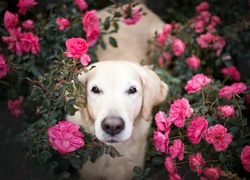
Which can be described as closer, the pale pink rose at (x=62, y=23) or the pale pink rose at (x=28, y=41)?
Result: the pale pink rose at (x=28, y=41)

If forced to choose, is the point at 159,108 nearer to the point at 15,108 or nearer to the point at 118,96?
the point at 118,96

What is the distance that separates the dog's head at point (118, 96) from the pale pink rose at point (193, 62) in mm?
915

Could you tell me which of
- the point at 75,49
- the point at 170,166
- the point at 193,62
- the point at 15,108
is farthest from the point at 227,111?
the point at 15,108

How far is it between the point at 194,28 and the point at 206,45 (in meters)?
0.29

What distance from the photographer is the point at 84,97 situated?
8.12 feet

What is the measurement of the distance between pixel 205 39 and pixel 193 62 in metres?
0.29

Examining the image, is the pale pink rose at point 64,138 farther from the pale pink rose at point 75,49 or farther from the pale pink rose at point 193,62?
the pale pink rose at point 193,62

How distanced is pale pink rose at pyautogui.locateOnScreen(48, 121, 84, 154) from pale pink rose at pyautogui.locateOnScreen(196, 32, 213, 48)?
2017 mm

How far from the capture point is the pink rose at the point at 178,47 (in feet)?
11.6

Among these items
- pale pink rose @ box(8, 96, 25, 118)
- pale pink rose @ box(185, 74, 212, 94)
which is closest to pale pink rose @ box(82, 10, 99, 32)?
pale pink rose @ box(8, 96, 25, 118)

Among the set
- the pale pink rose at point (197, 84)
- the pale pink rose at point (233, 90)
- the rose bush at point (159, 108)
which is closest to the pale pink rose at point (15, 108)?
the rose bush at point (159, 108)

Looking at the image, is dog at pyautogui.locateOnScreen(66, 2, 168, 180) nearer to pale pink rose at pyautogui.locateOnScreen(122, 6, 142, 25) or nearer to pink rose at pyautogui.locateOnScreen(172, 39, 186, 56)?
pale pink rose at pyautogui.locateOnScreen(122, 6, 142, 25)

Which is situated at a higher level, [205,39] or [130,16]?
[130,16]

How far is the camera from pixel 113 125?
220 cm
